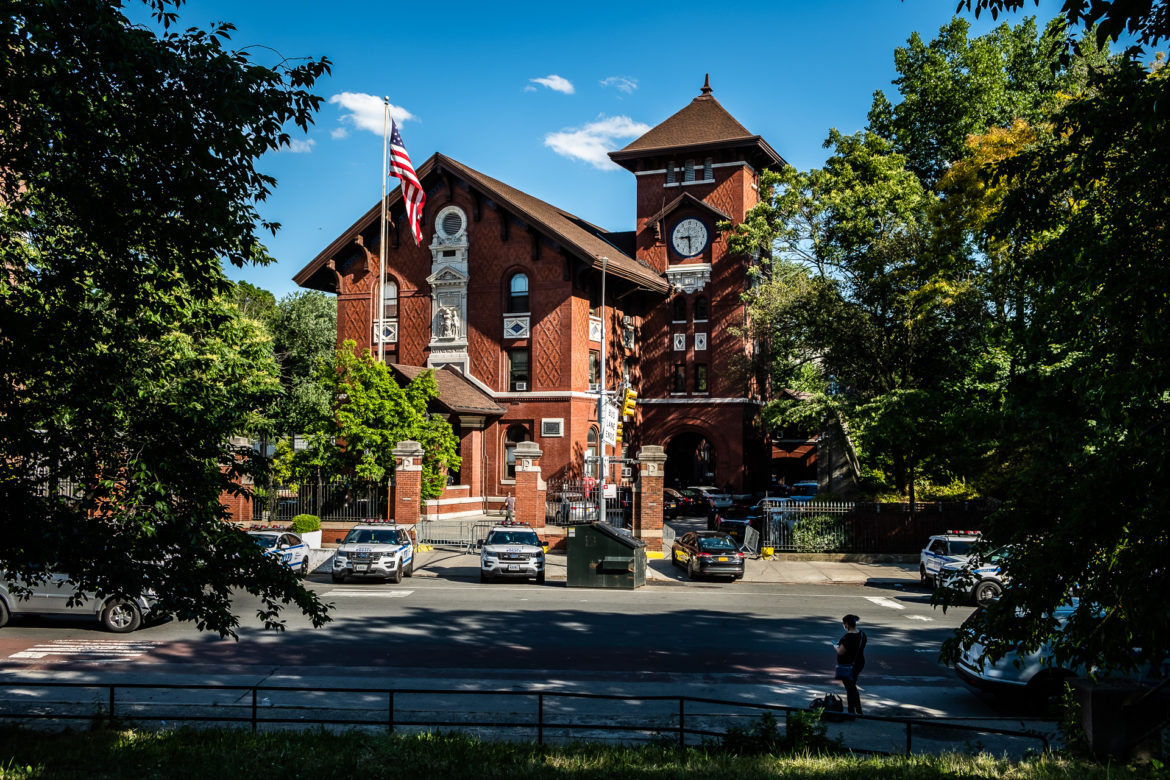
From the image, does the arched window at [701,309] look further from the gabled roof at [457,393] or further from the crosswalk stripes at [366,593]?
the crosswalk stripes at [366,593]

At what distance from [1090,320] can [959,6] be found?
10.5ft

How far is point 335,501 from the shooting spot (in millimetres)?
30078

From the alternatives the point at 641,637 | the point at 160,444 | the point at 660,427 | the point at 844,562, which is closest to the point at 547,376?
the point at 660,427

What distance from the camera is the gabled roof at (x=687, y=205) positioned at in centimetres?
4278

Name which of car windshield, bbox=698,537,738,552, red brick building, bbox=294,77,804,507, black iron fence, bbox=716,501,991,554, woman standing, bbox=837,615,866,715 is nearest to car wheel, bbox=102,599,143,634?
woman standing, bbox=837,615,866,715

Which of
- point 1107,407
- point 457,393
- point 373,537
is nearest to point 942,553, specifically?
point 373,537

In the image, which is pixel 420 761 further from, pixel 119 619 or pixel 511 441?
pixel 511 441

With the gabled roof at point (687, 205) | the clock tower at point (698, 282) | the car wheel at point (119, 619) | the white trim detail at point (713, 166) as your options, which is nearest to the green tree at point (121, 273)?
the car wheel at point (119, 619)

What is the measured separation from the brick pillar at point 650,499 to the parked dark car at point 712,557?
2.87 meters

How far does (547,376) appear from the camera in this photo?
39.3 m

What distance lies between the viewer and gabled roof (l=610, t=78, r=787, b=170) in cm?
4328

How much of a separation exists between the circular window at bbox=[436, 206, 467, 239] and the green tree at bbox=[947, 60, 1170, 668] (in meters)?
33.5

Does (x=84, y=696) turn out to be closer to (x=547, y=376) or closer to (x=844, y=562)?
(x=844, y=562)

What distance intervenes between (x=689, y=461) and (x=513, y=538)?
93.4 feet
